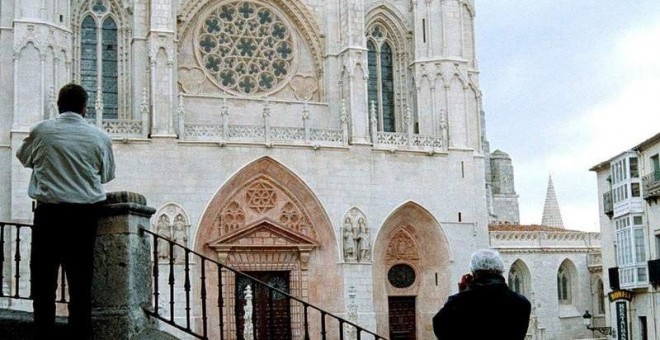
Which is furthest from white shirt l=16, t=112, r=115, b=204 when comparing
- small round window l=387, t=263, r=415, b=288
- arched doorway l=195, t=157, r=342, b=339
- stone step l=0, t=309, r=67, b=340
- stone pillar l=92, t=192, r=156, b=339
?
small round window l=387, t=263, r=415, b=288

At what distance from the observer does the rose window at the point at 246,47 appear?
27.5m

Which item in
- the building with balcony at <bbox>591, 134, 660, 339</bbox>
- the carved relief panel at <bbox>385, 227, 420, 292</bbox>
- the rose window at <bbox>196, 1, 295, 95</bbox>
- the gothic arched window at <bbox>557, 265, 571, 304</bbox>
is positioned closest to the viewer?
the rose window at <bbox>196, 1, 295, 95</bbox>

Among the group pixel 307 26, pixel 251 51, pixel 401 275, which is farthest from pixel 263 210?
pixel 307 26

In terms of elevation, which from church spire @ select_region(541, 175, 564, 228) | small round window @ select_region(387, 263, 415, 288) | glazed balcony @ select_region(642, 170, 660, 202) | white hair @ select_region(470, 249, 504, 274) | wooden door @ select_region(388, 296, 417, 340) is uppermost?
church spire @ select_region(541, 175, 564, 228)

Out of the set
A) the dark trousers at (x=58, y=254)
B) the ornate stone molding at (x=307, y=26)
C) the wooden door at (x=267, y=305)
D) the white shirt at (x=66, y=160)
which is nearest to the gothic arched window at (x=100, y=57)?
the ornate stone molding at (x=307, y=26)

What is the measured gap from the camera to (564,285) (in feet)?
127

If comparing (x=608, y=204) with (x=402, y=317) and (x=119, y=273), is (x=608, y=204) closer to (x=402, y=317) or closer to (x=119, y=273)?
(x=402, y=317)

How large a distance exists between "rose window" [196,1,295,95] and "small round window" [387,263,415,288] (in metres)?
6.43

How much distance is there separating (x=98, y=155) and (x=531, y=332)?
1192 inches

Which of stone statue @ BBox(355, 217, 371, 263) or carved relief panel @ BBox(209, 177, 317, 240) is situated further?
stone statue @ BBox(355, 217, 371, 263)

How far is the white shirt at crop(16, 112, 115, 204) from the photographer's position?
252 inches

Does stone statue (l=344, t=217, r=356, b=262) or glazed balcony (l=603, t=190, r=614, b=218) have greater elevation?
glazed balcony (l=603, t=190, r=614, b=218)

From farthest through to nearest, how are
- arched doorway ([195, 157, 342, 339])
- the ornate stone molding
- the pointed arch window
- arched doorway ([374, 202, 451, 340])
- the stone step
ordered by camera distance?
1. the pointed arch window
2. the ornate stone molding
3. arched doorway ([374, 202, 451, 340])
4. arched doorway ([195, 157, 342, 339])
5. the stone step

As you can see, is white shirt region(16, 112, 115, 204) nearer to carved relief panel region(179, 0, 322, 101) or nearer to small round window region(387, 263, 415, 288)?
carved relief panel region(179, 0, 322, 101)
